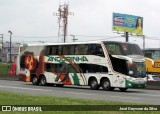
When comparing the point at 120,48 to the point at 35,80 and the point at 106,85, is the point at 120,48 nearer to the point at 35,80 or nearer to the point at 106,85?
the point at 106,85

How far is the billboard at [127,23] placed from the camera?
245 ft

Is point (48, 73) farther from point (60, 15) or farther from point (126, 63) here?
point (60, 15)

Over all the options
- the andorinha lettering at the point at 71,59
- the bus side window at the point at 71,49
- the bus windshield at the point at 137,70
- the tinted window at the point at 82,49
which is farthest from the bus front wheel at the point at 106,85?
the bus side window at the point at 71,49

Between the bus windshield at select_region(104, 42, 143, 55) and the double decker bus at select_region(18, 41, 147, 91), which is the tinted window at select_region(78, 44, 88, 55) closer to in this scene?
the double decker bus at select_region(18, 41, 147, 91)

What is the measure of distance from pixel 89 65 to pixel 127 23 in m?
45.8

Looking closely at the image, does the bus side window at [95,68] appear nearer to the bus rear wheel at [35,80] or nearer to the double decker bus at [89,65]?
the double decker bus at [89,65]

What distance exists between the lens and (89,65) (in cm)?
3173

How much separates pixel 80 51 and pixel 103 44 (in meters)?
2.64

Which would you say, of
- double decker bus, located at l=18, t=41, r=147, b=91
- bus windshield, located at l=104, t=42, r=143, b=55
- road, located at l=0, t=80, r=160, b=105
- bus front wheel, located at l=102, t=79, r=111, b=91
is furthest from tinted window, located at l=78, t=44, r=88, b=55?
road, located at l=0, t=80, r=160, b=105

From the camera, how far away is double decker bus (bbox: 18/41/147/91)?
98.5ft

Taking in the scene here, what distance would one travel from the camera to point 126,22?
76.2 m

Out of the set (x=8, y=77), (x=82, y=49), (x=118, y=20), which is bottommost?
(x=8, y=77)

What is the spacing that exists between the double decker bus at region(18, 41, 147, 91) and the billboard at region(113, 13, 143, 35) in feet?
127

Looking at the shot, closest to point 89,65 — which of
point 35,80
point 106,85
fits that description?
point 106,85
